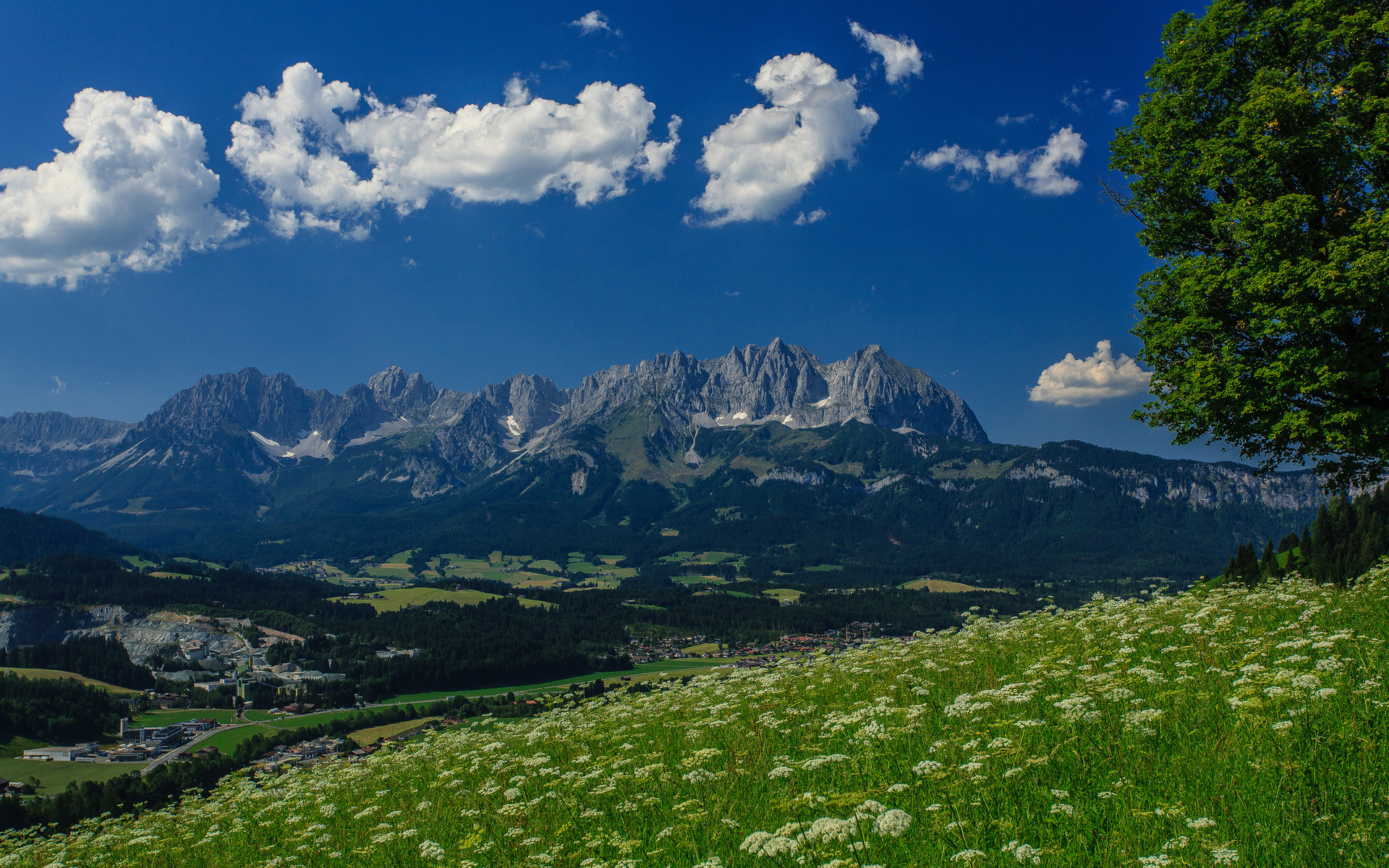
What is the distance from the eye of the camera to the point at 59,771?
72688 millimetres

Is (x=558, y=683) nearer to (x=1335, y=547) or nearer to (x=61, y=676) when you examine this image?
(x=61, y=676)

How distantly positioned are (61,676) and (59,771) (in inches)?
2730

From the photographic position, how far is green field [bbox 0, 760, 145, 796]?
66.0 m

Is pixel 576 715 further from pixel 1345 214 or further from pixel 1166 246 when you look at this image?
pixel 1345 214

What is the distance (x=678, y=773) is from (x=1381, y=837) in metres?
8.11

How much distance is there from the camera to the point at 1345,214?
647 inches

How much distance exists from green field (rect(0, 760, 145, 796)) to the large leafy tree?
88.3 m

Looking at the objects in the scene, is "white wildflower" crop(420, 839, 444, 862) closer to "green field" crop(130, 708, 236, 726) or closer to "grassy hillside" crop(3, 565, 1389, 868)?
"grassy hillside" crop(3, 565, 1389, 868)

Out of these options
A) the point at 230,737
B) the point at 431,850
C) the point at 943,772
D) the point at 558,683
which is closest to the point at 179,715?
the point at 230,737

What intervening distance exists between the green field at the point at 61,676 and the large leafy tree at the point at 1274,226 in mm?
158929

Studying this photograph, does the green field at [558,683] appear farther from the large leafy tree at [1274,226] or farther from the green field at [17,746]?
the large leafy tree at [1274,226]

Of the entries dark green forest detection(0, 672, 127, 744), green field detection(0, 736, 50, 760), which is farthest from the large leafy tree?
dark green forest detection(0, 672, 127, 744)

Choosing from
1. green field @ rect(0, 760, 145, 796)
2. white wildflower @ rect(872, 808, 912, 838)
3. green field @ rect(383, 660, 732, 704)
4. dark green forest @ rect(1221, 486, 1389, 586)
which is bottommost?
green field @ rect(383, 660, 732, 704)

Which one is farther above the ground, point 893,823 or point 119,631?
point 893,823
